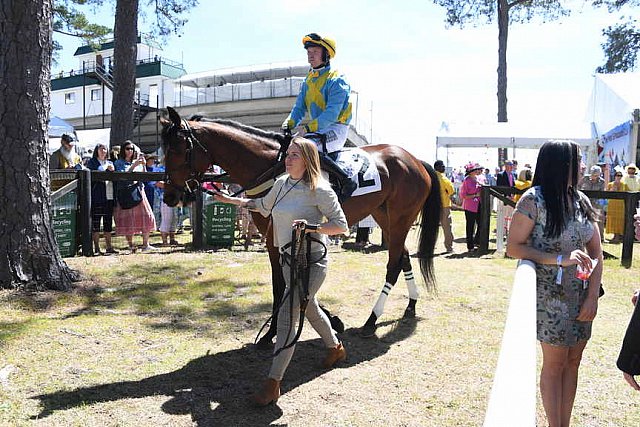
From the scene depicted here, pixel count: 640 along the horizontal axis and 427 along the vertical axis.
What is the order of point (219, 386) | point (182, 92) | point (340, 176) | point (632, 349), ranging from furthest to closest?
point (182, 92) < point (340, 176) < point (219, 386) < point (632, 349)

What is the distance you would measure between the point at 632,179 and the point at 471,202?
15.2 feet

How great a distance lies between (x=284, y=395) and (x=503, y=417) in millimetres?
3007

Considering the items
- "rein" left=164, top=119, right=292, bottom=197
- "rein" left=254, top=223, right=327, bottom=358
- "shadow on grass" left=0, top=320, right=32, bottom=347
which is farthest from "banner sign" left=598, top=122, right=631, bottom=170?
"shadow on grass" left=0, top=320, right=32, bottom=347

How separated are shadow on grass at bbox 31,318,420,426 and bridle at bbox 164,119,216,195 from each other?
151cm

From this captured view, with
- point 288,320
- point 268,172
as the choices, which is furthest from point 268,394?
point 268,172

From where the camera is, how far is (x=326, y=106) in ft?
16.6

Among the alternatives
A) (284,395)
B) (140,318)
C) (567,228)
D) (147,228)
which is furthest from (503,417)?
(147,228)

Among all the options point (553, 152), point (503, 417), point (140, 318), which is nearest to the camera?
point (503, 417)

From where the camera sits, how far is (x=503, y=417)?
3.26 feet

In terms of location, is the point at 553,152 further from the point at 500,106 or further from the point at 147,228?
the point at 500,106

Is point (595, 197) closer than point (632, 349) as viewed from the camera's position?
No

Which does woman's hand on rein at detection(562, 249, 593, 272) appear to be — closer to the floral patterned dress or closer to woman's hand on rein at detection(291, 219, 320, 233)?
the floral patterned dress

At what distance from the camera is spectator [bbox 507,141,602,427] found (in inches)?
113

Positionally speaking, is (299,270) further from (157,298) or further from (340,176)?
(157,298)
